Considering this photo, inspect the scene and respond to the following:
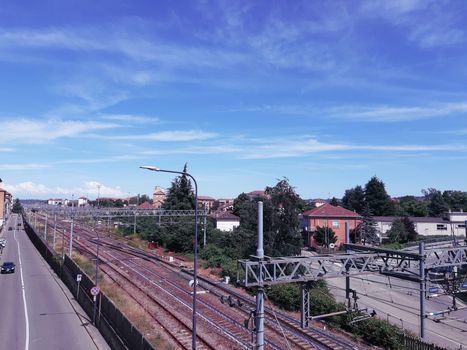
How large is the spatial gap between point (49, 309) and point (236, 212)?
7216cm

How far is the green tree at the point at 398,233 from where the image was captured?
246 ft

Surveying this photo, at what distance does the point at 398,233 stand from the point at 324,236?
13.8 m

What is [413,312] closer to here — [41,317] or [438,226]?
[41,317]

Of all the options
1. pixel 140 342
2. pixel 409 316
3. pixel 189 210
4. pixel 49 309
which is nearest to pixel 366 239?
pixel 189 210

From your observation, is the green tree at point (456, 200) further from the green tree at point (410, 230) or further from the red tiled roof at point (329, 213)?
the red tiled roof at point (329, 213)

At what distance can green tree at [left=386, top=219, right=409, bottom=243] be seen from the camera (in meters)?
75.1

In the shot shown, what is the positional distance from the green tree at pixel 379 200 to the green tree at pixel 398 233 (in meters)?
29.0

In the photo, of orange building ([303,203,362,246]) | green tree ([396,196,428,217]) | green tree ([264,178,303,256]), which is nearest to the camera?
green tree ([264,178,303,256])

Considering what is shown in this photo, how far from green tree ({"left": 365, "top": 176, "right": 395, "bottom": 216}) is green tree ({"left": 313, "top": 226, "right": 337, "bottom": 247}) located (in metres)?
36.2

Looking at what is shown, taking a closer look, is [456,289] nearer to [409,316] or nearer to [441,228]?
[409,316]

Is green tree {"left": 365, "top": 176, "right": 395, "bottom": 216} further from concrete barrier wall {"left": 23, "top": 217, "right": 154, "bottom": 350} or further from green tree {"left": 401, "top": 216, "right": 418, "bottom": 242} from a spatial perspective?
concrete barrier wall {"left": 23, "top": 217, "right": 154, "bottom": 350}

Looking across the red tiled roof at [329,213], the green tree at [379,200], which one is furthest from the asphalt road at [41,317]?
the green tree at [379,200]

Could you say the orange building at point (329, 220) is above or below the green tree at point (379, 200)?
below

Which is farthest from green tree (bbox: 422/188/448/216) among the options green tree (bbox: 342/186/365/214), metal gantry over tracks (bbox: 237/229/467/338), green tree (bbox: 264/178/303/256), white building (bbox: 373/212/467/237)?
metal gantry over tracks (bbox: 237/229/467/338)
